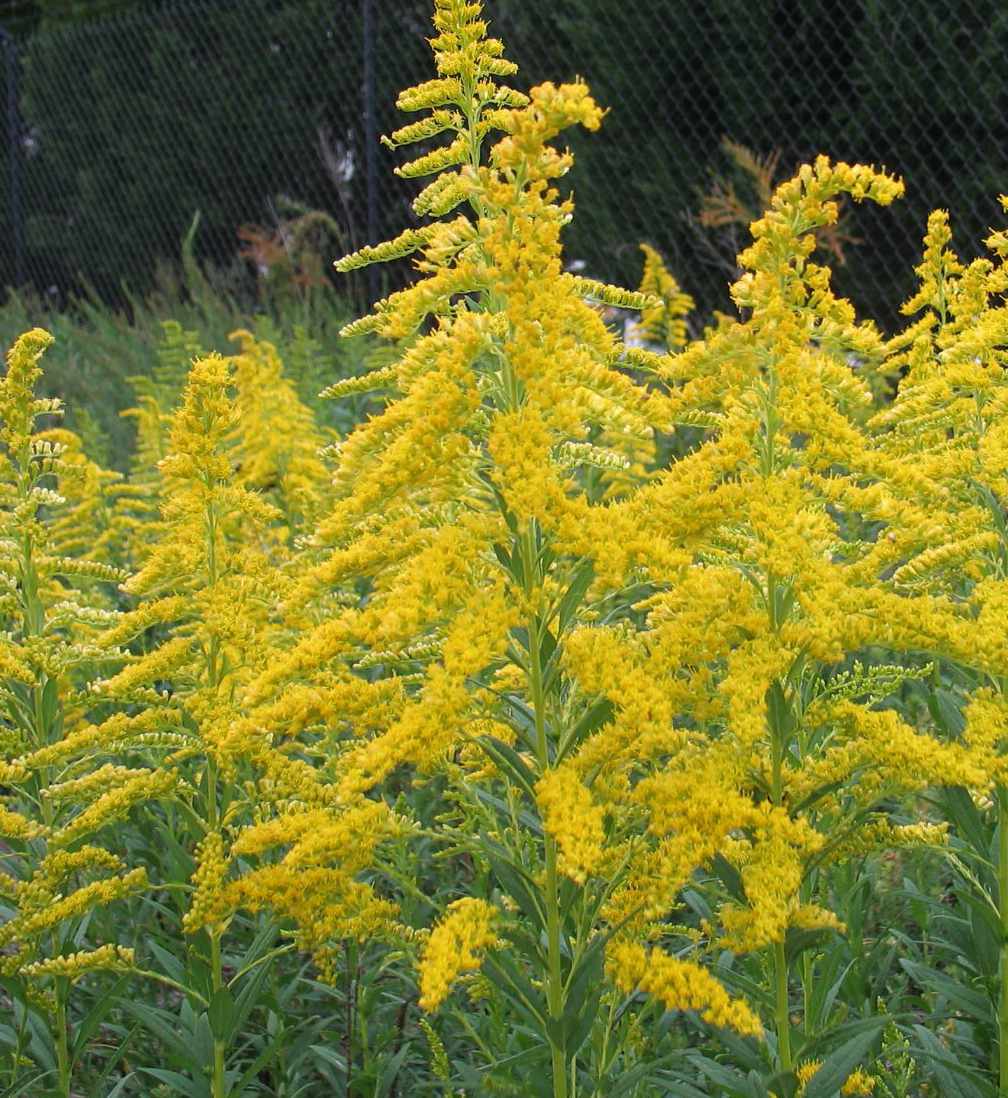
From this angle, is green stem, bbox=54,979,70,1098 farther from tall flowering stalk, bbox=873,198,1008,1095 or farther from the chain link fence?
the chain link fence

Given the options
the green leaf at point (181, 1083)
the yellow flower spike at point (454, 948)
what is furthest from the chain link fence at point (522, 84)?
the yellow flower spike at point (454, 948)

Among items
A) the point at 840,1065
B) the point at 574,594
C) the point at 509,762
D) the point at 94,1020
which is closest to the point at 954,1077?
the point at 840,1065

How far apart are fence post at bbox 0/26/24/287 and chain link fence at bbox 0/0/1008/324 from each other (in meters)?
0.03

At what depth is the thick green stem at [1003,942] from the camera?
2526 mm

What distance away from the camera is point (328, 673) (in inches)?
94.9

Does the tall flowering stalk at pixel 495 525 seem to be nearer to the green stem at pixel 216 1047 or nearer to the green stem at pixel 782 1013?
the green stem at pixel 782 1013

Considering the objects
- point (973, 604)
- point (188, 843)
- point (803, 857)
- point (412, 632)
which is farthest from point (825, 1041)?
point (188, 843)

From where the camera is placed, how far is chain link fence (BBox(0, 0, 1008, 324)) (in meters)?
9.22

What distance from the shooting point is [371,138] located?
35.5 ft

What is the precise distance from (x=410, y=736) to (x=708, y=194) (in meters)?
8.88

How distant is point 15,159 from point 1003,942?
15571mm

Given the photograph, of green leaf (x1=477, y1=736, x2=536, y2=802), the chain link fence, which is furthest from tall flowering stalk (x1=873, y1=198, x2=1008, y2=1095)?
the chain link fence

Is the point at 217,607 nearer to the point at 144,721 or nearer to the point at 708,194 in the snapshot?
the point at 144,721

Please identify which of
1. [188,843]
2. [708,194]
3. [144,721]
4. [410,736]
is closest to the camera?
[410,736]
